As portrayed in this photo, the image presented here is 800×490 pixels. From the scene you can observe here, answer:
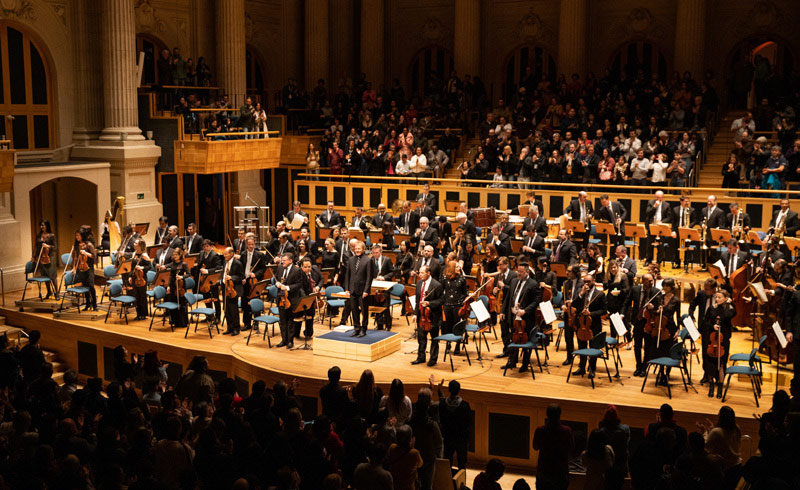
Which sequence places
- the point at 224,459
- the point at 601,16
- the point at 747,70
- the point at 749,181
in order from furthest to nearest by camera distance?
the point at 601,16 < the point at 747,70 < the point at 749,181 < the point at 224,459

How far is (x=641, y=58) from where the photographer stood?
28031mm

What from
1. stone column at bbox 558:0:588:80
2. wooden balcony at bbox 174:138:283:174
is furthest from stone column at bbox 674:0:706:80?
wooden balcony at bbox 174:138:283:174

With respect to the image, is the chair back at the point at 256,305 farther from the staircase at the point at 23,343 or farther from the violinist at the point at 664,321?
the violinist at the point at 664,321

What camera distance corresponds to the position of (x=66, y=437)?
808 centimetres

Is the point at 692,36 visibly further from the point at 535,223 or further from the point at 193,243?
the point at 193,243

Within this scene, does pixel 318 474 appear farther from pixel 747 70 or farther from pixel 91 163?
pixel 747 70

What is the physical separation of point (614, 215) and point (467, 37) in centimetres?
1172

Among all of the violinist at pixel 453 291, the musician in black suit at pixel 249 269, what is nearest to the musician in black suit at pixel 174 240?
the musician in black suit at pixel 249 269

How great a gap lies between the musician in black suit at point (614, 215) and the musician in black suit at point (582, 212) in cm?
26

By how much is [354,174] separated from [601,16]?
1009 centimetres

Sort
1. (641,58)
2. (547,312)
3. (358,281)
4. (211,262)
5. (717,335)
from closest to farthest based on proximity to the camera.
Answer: (717,335), (547,312), (358,281), (211,262), (641,58)

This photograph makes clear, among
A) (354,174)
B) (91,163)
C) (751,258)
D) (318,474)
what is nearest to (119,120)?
(91,163)

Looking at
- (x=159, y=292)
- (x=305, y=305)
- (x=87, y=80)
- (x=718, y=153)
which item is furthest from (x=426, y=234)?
(x=87, y=80)

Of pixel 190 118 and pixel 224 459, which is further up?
pixel 190 118
